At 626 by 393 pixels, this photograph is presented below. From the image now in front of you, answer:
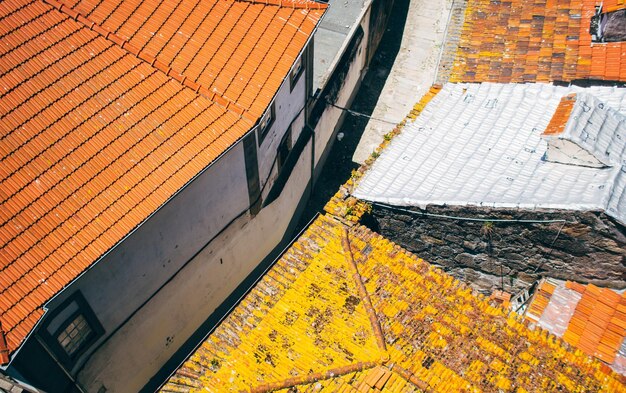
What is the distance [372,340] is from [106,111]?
855 cm

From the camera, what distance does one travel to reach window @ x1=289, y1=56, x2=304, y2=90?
1687 centimetres

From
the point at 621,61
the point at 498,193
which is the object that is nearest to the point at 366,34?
the point at 621,61

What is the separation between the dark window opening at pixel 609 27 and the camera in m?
18.1

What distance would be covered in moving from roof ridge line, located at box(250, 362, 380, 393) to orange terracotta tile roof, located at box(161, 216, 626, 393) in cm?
2

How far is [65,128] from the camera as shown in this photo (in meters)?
12.6

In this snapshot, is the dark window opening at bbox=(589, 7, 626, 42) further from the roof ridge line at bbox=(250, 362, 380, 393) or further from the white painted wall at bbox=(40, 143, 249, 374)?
the roof ridge line at bbox=(250, 362, 380, 393)

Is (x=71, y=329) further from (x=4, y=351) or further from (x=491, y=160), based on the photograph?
(x=491, y=160)

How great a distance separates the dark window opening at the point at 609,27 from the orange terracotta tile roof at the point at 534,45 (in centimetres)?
19

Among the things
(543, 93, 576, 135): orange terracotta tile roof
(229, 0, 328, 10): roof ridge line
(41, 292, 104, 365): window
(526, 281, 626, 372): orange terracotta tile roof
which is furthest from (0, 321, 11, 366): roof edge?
(543, 93, 576, 135): orange terracotta tile roof

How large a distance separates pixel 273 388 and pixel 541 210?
324 inches

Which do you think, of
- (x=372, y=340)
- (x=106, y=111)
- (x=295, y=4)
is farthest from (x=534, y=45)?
(x=106, y=111)

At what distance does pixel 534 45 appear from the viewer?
760 inches

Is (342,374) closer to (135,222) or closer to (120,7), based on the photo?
(135,222)

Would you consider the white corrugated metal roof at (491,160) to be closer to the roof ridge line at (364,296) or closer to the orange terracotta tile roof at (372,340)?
the roof ridge line at (364,296)
